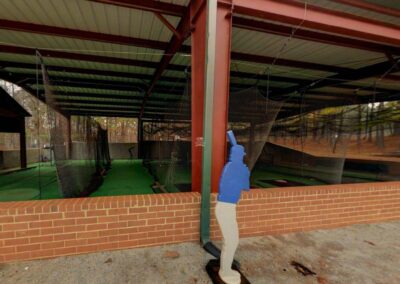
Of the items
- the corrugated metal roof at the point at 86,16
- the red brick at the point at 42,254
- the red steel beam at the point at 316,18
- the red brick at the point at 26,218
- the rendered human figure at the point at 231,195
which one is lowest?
the red brick at the point at 42,254

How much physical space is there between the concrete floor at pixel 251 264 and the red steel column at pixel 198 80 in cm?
79

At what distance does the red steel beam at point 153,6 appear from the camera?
2342mm

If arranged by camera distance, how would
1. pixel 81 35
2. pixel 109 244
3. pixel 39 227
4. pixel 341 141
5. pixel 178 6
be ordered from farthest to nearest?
1. pixel 341 141
2. pixel 81 35
3. pixel 178 6
4. pixel 109 244
5. pixel 39 227

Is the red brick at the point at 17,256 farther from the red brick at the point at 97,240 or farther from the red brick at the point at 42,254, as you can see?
the red brick at the point at 97,240

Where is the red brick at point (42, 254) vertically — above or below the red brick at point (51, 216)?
below

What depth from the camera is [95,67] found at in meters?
5.13

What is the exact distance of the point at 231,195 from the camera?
1.54 metres

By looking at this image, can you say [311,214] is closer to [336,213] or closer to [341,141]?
[336,213]

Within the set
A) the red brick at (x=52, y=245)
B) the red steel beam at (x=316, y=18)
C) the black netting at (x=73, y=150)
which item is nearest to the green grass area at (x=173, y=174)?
the black netting at (x=73, y=150)

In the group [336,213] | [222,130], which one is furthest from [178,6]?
[336,213]

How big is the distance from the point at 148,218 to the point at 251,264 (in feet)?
3.51

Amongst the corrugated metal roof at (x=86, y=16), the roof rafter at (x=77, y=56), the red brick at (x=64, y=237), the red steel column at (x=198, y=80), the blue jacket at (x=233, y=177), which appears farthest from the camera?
the roof rafter at (x=77, y=56)

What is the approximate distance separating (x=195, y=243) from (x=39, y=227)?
1.48 metres

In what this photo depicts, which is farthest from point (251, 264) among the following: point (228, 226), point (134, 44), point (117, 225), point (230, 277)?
point (134, 44)
